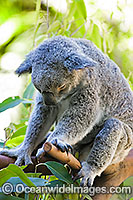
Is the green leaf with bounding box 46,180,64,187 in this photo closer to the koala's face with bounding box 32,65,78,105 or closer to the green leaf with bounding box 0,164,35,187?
the green leaf with bounding box 0,164,35,187

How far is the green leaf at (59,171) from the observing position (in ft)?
6.62

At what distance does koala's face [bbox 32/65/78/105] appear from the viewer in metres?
2.17

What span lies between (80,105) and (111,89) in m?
0.51

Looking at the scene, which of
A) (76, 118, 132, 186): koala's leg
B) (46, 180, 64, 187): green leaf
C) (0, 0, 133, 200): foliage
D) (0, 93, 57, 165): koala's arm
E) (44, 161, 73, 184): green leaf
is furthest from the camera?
(0, 0, 133, 200): foliage

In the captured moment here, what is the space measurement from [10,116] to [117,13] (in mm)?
2685

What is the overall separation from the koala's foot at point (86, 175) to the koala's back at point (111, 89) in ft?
1.98

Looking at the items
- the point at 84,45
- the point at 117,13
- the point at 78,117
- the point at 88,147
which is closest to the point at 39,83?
the point at 78,117

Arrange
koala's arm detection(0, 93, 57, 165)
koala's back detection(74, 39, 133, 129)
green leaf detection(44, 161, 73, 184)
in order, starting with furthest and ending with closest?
koala's back detection(74, 39, 133, 129)
koala's arm detection(0, 93, 57, 165)
green leaf detection(44, 161, 73, 184)

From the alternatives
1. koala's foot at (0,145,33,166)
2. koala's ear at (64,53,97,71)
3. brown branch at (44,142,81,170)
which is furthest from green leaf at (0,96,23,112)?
brown branch at (44,142,81,170)

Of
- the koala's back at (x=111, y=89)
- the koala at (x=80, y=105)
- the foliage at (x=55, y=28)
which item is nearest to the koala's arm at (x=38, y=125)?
the koala at (x=80, y=105)

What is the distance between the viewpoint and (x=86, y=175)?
2432 millimetres

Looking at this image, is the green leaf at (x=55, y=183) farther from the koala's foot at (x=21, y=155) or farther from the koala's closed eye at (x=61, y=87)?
the koala's closed eye at (x=61, y=87)

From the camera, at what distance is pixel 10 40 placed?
4.91m

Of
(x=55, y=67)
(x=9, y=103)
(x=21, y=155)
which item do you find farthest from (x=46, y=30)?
(x=21, y=155)
